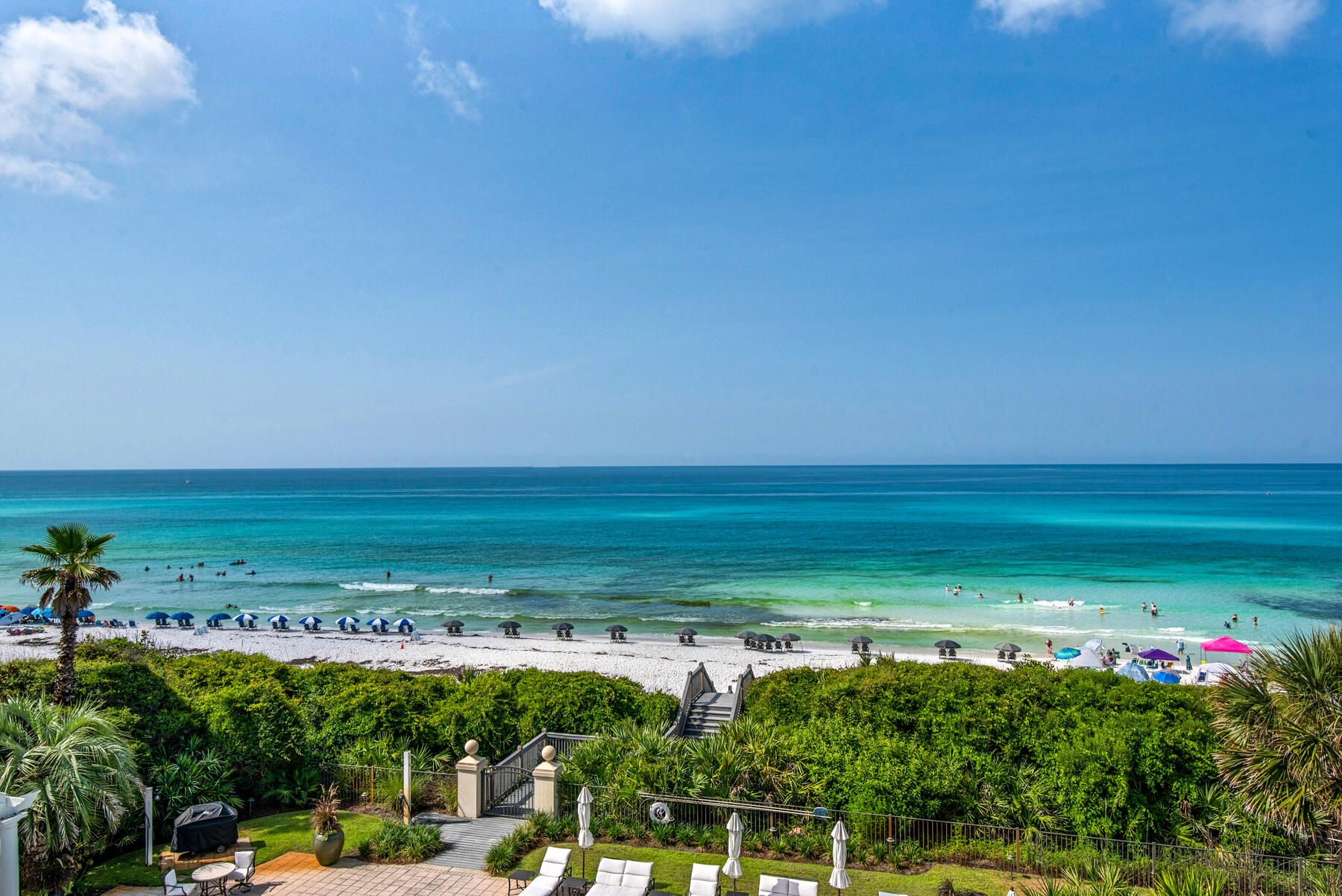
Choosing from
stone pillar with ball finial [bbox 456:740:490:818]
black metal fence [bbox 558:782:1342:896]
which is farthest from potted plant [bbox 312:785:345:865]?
black metal fence [bbox 558:782:1342:896]

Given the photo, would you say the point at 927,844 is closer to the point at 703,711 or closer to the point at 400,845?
the point at 703,711

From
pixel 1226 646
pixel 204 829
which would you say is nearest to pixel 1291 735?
pixel 204 829

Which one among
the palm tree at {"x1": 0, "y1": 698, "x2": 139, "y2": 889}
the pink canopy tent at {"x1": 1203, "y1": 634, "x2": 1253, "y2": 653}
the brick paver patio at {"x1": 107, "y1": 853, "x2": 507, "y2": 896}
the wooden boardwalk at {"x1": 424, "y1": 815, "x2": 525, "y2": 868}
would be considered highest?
the palm tree at {"x1": 0, "y1": 698, "x2": 139, "y2": 889}

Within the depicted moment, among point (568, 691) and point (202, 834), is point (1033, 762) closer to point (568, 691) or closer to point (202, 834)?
point (568, 691)

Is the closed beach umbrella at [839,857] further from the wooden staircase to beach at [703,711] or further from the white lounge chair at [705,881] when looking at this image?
the wooden staircase to beach at [703,711]

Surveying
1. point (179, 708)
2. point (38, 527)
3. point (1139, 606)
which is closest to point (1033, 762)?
point (179, 708)

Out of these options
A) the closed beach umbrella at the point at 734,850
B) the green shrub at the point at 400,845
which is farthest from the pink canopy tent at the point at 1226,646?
the green shrub at the point at 400,845

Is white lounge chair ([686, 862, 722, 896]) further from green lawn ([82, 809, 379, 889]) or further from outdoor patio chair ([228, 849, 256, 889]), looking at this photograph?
outdoor patio chair ([228, 849, 256, 889])
